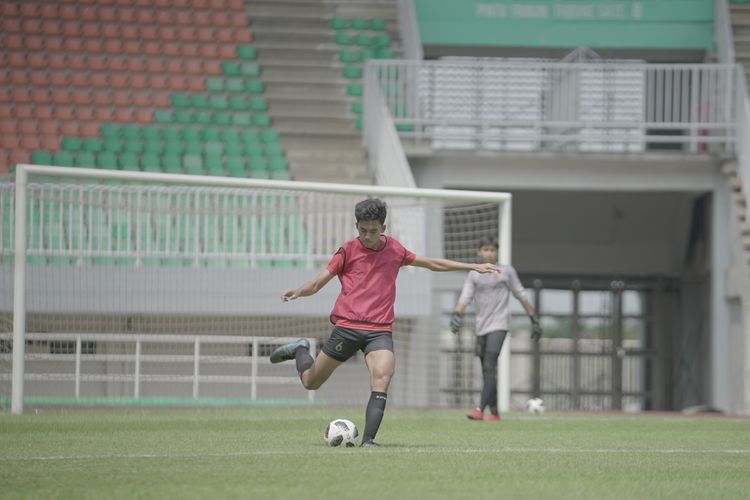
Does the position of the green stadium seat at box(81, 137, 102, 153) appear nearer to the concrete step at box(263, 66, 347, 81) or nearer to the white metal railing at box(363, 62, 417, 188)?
the concrete step at box(263, 66, 347, 81)

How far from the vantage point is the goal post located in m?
15.4

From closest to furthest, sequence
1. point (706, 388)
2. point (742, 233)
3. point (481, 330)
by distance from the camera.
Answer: point (481, 330) < point (742, 233) < point (706, 388)

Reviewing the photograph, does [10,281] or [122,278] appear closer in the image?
[10,281]

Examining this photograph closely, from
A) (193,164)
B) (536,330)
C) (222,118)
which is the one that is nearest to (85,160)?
(193,164)

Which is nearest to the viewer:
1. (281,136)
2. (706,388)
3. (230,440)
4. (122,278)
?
(230,440)

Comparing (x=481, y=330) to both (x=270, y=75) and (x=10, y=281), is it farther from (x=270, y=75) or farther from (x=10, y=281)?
(x=270, y=75)

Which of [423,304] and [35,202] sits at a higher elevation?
[35,202]

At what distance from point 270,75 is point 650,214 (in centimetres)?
766

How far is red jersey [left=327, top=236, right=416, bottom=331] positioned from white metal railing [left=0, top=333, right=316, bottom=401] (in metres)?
6.29

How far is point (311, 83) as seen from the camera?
25.0 m

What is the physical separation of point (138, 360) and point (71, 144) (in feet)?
25.8

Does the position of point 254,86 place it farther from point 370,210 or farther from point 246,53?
point 370,210

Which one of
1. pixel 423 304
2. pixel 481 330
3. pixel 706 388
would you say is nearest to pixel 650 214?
pixel 706 388

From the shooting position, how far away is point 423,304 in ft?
60.8
